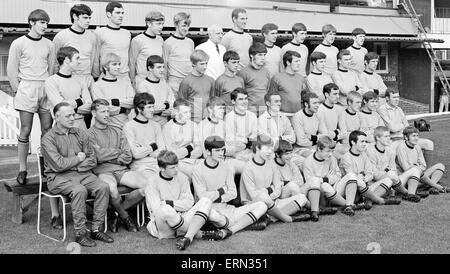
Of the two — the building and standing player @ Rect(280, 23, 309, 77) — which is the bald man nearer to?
standing player @ Rect(280, 23, 309, 77)

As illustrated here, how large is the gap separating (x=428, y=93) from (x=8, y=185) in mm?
23860

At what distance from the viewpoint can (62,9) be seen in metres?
18.0

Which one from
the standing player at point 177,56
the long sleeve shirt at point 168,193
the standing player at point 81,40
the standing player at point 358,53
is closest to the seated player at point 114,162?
the long sleeve shirt at point 168,193

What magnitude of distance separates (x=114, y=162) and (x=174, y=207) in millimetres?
1093

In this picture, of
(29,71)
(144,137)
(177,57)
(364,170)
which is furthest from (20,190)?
(364,170)

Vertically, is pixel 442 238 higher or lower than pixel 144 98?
lower

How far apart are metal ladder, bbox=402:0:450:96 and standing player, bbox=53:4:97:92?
20939mm

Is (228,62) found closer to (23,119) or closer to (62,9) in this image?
(23,119)

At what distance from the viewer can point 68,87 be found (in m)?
7.09

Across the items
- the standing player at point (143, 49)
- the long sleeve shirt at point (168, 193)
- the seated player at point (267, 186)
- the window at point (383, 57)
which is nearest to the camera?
the long sleeve shirt at point (168, 193)

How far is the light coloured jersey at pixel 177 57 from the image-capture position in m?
8.26

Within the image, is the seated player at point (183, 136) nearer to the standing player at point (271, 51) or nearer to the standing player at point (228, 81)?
the standing player at point (228, 81)

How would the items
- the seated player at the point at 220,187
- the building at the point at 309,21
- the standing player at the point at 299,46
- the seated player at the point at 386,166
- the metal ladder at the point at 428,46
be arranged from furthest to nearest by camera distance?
the metal ladder at the point at 428,46, the building at the point at 309,21, the standing player at the point at 299,46, the seated player at the point at 386,166, the seated player at the point at 220,187

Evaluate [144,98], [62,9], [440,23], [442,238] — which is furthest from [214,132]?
[440,23]
